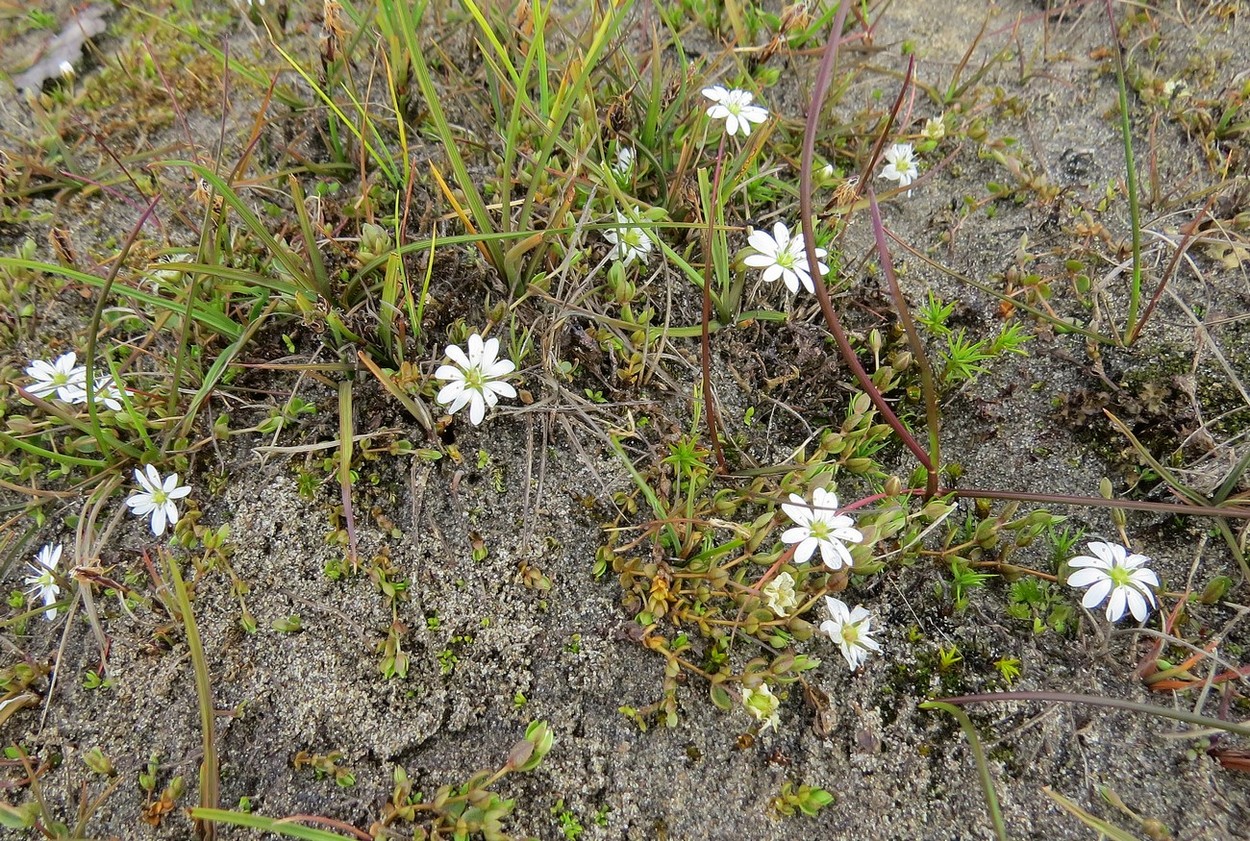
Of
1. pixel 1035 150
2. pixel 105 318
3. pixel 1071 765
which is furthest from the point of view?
pixel 1035 150

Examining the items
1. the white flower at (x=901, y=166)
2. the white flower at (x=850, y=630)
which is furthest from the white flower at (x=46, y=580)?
the white flower at (x=901, y=166)

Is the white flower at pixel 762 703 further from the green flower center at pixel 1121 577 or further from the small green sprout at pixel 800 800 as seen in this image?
the green flower center at pixel 1121 577

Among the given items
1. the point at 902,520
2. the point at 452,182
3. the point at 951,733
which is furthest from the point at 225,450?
the point at 951,733

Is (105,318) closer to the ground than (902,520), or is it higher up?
higher up

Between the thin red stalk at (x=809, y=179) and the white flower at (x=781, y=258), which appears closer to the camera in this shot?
the thin red stalk at (x=809, y=179)

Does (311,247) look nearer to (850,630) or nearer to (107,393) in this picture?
(107,393)

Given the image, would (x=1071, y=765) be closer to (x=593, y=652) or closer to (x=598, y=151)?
(x=593, y=652)
